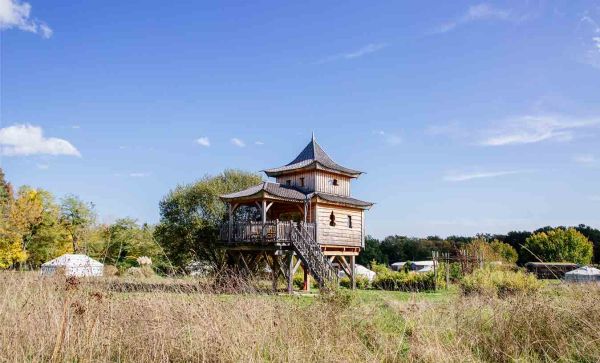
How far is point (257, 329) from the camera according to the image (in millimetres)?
6547

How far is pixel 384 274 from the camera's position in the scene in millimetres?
28062

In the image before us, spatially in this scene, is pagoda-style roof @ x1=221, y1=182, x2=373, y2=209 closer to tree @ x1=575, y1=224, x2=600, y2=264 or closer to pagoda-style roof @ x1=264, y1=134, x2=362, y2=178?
pagoda-style roof @ x1=264, y1=134, x2=362, y2=178

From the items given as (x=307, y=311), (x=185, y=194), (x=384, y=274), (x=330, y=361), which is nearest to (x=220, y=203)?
(x=185, y=194)

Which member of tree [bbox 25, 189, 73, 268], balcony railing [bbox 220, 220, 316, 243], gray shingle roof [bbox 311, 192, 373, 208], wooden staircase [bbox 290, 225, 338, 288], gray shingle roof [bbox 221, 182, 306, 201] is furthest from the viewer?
tree [bbox 25, 189, 73, 268]

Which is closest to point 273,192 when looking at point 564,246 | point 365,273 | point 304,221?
point 304,221

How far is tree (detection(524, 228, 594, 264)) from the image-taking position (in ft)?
155

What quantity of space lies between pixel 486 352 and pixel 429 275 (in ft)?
67.9

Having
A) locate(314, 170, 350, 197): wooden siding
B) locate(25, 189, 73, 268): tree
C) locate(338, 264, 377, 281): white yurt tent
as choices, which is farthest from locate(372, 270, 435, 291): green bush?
locate(25, 189, 73, 268): tree

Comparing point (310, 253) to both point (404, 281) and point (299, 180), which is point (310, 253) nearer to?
point (299, 180)

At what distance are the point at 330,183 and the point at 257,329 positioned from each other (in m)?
19.7

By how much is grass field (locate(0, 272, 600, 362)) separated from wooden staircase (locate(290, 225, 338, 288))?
11.9 metres

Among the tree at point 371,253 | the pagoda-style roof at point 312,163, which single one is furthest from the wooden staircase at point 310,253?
the tree at point 371,253

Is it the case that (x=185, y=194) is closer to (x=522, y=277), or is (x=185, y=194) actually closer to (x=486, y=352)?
(x=522, y=277)

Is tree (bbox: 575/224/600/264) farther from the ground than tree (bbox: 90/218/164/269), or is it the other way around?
tree (bbox: 575/224/600/264)
